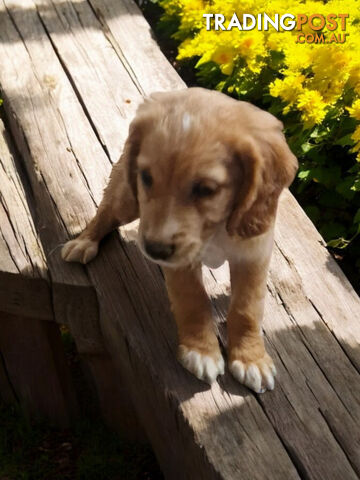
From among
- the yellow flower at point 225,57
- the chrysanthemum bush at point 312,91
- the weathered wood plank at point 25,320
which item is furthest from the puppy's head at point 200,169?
the yellow flower at point 225,57

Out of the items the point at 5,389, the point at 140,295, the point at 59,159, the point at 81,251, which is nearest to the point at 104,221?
the point at 81,251

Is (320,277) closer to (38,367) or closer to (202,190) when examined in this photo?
(202,190)

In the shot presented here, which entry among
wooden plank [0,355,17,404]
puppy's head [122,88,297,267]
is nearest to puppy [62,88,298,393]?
puppy's head [122,88,297,267]

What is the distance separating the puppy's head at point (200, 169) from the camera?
1933 mm

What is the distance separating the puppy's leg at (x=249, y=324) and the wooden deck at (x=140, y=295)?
0.06 m

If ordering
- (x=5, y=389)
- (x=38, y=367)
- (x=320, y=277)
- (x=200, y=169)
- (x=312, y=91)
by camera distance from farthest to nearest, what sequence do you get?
(x=5, y=389)
(x=38, y=367)
(x=312, y=91)
(x=320, y=277)
(x=200, y=169)

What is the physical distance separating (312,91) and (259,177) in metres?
1.57

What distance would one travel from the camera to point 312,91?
3.43 meters

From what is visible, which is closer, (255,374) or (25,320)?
(255,374)

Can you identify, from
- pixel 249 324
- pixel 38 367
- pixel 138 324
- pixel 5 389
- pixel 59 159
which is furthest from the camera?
pixel 5 389

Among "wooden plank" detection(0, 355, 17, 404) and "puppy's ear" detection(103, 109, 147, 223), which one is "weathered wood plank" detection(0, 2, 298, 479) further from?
"wooden plank" detection(0, 355, 17, 404)

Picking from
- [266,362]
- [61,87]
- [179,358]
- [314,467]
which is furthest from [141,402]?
[61,87]

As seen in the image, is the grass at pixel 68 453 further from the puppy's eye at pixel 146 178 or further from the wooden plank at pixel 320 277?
the puppy's eye at pixel 146 178

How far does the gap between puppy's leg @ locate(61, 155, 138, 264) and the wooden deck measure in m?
0.06
